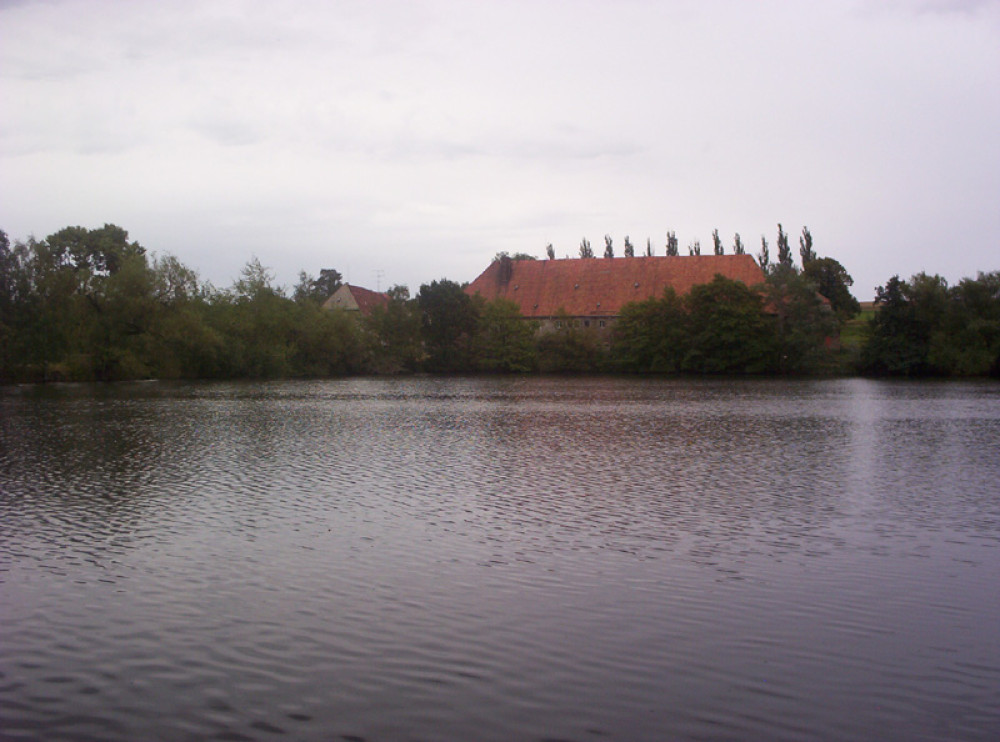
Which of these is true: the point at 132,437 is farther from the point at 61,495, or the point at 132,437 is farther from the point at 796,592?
the point at 796,592

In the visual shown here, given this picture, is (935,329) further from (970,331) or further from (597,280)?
(597,280)

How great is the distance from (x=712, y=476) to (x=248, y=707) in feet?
44.9

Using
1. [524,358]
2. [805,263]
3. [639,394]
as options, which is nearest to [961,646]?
[639,394]

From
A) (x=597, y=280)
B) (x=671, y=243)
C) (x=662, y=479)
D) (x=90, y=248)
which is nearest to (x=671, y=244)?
(x=671, y=243)

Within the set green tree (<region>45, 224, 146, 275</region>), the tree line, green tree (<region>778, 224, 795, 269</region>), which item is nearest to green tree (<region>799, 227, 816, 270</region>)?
green tree (<region>778, 224, 795, 269</region>)

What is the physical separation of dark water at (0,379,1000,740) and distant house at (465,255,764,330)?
265 feet

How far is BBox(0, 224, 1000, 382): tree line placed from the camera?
65.9 m

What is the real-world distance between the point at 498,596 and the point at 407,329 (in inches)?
3447

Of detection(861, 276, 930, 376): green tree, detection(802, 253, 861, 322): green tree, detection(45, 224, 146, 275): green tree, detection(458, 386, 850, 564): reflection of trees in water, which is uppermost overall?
detection(45, 224, 146, 275): green tree

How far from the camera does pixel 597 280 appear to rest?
10831 centimetres

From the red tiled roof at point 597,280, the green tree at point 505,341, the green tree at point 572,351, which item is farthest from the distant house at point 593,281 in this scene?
the green tree at point 505,341

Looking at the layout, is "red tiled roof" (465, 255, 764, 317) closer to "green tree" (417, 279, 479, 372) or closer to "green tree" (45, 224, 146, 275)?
"green tree" (417, 279, 479, 372)

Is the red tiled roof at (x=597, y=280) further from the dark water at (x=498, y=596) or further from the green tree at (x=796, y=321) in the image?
the dark water at (x=498, y=596)

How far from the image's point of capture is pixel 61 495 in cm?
1606
